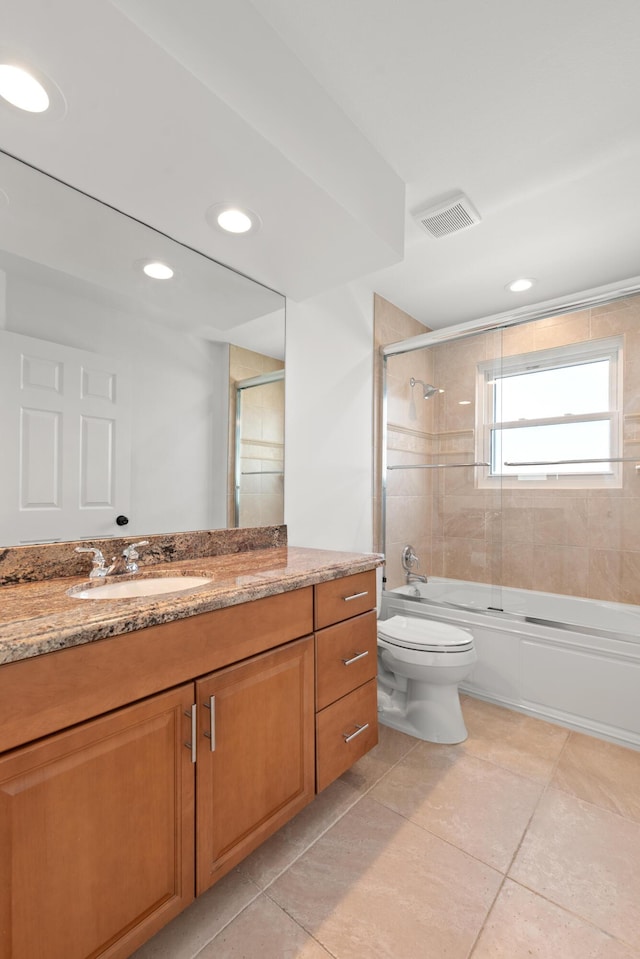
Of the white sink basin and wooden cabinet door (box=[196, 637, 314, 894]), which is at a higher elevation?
the white sink basin

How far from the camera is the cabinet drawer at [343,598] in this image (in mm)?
1417

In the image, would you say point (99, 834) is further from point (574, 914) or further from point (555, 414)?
point (555, 414)

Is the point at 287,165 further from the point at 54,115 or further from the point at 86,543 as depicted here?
the point at 86,543

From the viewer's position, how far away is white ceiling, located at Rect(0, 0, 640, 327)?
3.29 feet

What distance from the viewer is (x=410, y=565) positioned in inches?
115

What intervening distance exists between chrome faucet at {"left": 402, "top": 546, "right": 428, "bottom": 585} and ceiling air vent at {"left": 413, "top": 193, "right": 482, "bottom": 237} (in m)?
1.85

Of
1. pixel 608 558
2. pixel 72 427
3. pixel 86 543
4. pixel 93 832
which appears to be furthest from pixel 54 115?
pixel 608 558

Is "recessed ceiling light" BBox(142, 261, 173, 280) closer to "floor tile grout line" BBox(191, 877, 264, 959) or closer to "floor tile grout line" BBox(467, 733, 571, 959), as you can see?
"floor tile grout line" BBox(191, 877, 264, 959)

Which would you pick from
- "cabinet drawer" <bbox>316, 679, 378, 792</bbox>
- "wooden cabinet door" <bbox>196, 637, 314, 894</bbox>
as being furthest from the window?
"wooden cabinet door" <bbox>196, 637, 314, 894</bbox>

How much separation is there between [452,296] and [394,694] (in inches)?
96.3

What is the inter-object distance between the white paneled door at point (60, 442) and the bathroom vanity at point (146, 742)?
0.22 m

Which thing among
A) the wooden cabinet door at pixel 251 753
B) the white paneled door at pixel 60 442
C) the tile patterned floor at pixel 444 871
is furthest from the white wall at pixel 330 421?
the tile patterned floor at pixel 444 871

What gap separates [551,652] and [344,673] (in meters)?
1.25

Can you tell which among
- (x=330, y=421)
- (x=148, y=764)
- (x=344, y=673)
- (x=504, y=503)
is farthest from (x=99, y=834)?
Result: (x=504, y=503)
